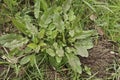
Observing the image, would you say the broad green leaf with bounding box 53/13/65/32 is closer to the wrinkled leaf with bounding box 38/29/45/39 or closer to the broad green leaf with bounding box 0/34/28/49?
the wrinkled leaf with bounding box 38/29/45/39

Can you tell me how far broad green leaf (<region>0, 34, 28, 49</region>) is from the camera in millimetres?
2283

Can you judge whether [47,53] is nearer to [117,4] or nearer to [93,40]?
[93,40]

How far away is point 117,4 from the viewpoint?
2.70 m

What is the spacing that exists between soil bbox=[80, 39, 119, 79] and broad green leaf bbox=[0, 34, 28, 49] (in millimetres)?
461

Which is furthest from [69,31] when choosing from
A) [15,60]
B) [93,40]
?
[15,60]

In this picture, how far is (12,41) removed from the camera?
2.31 meters

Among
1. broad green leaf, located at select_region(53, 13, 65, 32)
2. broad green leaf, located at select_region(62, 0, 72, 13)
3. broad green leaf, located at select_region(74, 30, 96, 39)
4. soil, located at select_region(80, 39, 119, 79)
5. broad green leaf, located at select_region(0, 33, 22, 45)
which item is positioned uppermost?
broad green leaf, located at select_region(62, 0, 72, 13)

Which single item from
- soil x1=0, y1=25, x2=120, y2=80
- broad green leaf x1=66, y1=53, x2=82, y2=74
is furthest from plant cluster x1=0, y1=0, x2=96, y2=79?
soil x1=0, y1=25, x2=120, y2=80

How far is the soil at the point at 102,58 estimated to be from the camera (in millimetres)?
2383

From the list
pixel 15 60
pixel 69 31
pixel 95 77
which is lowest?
pixel 95 77

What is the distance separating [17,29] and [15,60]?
0.27 meters

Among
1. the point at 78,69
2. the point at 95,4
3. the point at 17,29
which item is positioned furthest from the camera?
the point at 95,4

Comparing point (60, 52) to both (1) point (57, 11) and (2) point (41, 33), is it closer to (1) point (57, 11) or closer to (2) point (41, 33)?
(2) point (41, 33)

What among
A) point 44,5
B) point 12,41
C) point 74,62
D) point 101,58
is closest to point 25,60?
point 12,41
